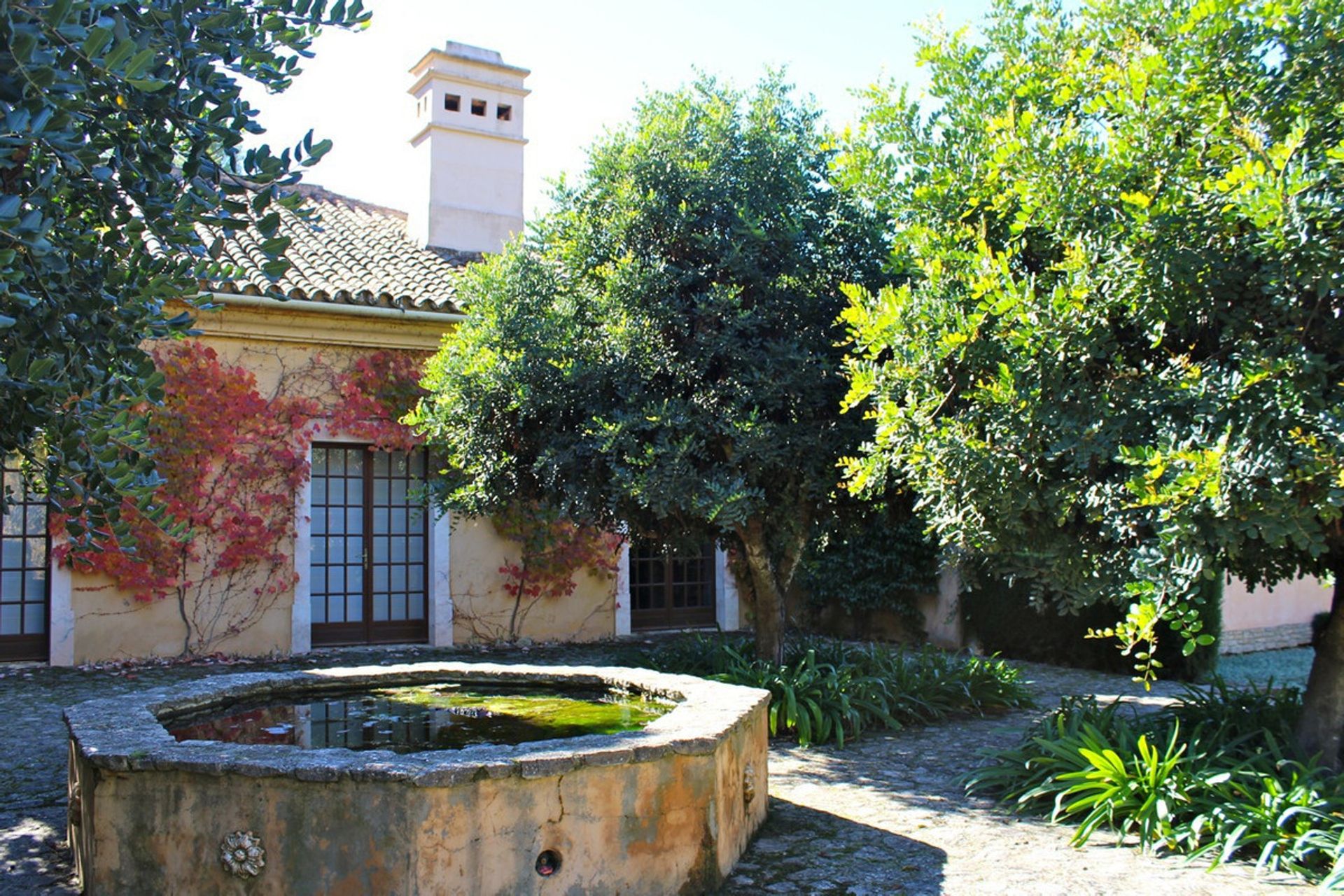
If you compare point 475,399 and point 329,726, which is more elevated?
point 475,399

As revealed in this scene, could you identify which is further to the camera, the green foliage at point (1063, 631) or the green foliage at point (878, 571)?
the green foliage at point (878, 571)

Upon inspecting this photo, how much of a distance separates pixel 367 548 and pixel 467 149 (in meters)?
5.42

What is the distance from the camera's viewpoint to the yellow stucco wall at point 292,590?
33.0 feet

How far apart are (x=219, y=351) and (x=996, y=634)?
27.1 feet

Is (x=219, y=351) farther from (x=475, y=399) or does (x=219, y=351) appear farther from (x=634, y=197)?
(x=634, y=197)

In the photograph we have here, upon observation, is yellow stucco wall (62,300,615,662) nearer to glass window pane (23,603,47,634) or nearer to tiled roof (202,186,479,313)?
tiled roof (202,186,479,313)

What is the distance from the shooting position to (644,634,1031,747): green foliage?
23.7 feet

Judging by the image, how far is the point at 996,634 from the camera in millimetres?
11148

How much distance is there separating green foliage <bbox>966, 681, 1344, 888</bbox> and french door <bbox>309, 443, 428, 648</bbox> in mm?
7219

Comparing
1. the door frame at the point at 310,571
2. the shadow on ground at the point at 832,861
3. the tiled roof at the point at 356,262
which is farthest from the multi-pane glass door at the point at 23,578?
the shadow on ground at the point at 832,861

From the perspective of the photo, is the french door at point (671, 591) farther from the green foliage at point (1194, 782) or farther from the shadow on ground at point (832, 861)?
the shadow on ground at point (832, 861)

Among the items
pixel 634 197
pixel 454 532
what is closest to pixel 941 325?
pixel 634 197

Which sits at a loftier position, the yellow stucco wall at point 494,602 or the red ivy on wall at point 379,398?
the red ivy on wall at point 379,398

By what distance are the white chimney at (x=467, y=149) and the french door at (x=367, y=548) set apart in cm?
347
